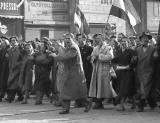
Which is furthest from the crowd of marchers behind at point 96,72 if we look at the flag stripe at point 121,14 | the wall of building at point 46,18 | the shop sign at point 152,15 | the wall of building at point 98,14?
the shop sign at point 152,15

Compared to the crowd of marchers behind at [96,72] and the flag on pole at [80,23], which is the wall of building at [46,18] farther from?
the crowd of marchers behind at [96,72]

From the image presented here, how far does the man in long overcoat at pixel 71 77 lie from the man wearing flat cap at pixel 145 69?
1.41 meters

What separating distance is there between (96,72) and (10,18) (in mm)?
13676

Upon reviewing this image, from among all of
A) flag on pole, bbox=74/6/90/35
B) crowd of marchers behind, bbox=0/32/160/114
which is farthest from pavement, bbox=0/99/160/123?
flag on pole, bbox=74/6/90/35

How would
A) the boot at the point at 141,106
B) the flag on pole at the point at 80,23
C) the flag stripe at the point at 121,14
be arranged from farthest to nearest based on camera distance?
the flag on pole at the point at 80,23, the flag stripe at the point at 121,14, the boot at the point at 141,106

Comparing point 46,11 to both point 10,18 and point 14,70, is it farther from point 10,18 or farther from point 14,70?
point 14,70

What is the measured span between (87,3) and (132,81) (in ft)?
52.6

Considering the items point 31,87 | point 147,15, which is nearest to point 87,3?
point 147,15

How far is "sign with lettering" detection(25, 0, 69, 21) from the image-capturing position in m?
25.4

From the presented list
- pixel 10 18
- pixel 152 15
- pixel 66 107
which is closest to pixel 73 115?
pixel 66 107

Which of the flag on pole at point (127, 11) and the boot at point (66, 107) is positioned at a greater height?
the flag on pole at point (127, 11)

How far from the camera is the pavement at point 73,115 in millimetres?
9500

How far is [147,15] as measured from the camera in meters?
29.2

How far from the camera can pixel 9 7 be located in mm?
24406
